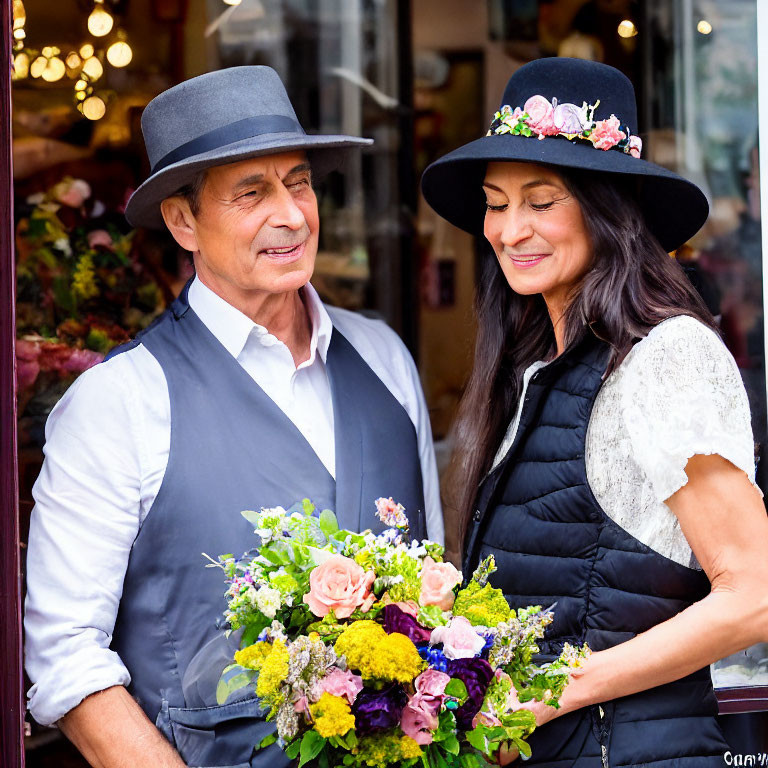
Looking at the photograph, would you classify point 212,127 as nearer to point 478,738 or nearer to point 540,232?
point 540,232

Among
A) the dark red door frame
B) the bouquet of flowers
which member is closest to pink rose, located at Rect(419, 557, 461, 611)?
the bouquet of flowers

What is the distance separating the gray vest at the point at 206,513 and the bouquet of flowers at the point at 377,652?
43 cm

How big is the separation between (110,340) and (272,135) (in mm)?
1072

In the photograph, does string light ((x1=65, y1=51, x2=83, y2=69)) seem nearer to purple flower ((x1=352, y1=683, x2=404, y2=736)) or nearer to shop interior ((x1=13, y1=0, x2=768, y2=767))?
shop interior ((x1=13, y1=0, x2=768, y2=767))

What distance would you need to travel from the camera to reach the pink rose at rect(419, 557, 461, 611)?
167 cm

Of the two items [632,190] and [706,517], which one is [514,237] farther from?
[706,517]

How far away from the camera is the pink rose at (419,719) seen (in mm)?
1599

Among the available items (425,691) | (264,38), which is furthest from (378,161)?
(425,691)

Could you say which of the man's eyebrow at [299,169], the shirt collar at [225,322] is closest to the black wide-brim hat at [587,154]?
the man's eyebrow at [299,169]

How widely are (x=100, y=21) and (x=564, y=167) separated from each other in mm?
1652

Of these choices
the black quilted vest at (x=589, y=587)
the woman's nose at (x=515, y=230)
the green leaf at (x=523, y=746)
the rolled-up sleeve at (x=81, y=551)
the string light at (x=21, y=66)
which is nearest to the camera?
the green leaf at (x=523, y=746)

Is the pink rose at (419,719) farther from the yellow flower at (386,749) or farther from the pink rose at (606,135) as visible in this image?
the pink rose at (606,135)

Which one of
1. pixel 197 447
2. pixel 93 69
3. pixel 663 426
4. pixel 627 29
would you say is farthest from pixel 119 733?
pixel 627 29

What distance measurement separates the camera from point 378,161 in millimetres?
4992
